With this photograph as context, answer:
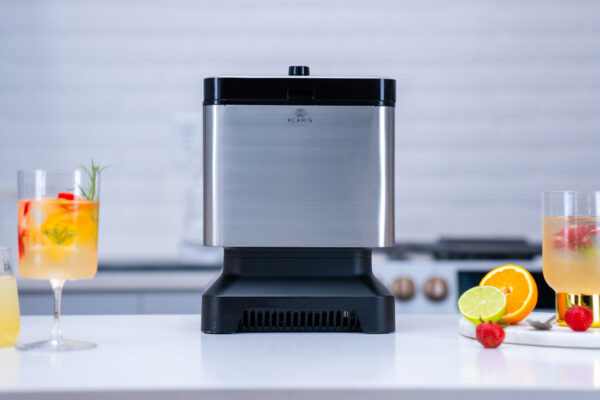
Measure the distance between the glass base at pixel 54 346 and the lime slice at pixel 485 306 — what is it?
53 cm

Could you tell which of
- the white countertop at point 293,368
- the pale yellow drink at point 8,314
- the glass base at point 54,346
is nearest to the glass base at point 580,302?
the white countertop at point 293,368

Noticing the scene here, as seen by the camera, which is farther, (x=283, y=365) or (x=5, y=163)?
(x=5, y=163)

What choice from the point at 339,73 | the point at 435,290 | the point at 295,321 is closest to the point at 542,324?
the point at 295,321

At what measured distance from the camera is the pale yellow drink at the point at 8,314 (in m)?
1.05

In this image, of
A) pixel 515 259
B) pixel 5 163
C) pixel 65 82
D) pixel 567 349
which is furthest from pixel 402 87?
pixel 567 349

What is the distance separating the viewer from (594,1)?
125 inches

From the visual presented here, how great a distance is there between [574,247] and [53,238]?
718 mm

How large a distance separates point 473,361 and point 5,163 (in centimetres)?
253

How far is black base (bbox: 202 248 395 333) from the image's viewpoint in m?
1.22

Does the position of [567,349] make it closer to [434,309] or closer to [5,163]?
[434,309]

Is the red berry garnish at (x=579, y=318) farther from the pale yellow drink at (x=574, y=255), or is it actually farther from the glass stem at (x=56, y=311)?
the glass stem at (x=56, y=311)

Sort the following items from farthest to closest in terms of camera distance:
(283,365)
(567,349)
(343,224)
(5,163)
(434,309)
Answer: (5,163) → (434,309) → (343,224) → (567,349) → (283,365)

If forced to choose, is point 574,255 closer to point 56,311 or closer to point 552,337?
point 552,337

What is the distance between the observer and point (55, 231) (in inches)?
41.3
